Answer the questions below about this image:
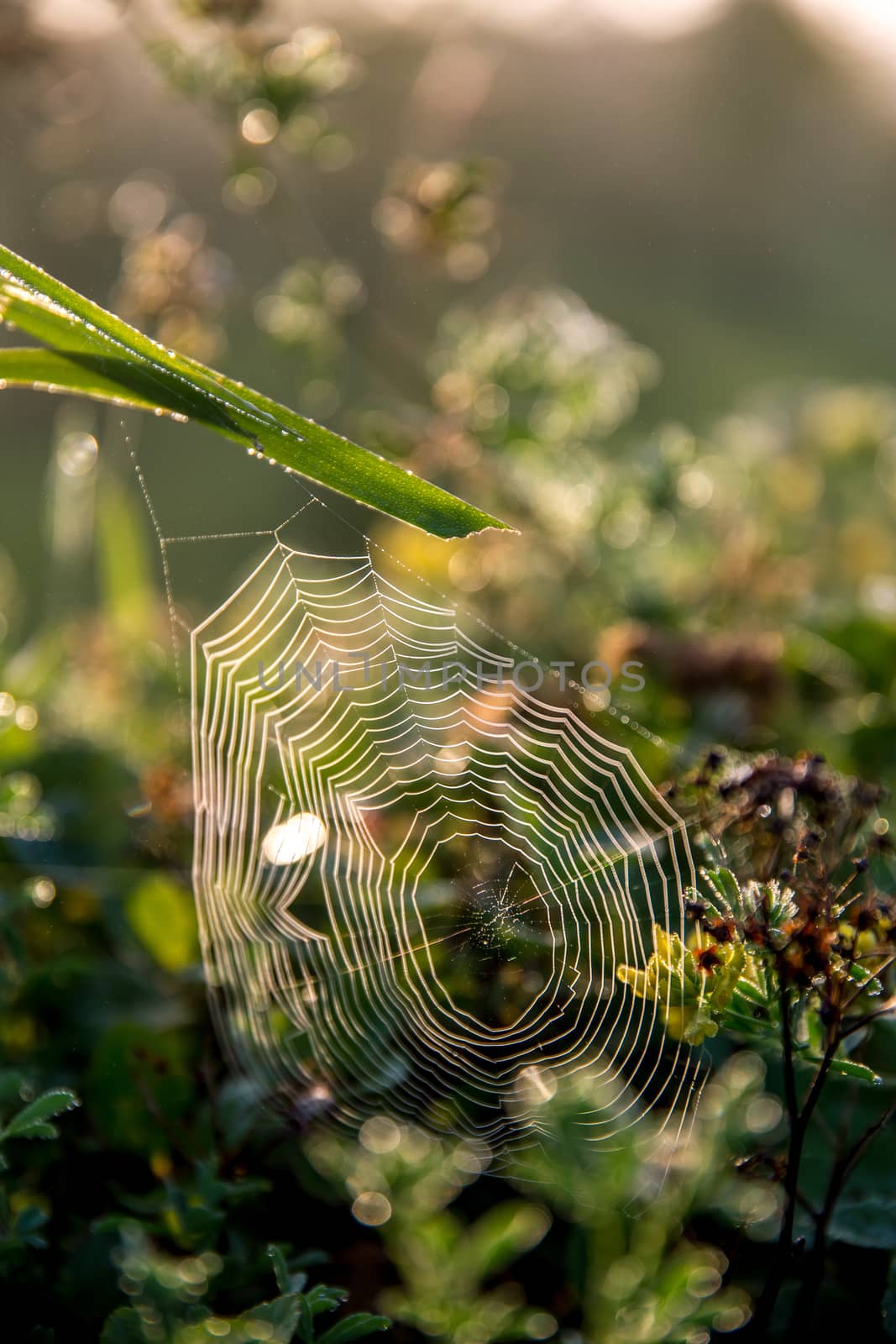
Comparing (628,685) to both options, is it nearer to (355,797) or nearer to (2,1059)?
(355,797)

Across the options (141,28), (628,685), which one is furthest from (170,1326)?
(141,28)

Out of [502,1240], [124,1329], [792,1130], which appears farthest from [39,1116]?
[792,1130]

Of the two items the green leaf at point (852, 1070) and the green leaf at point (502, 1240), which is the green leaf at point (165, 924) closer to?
the green leaf at point (502, 1240)

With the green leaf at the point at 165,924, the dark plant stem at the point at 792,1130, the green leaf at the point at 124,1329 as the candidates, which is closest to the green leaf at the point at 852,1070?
the dark plant stem at the point at 792,1130

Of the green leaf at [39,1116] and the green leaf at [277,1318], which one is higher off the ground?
the green leaf at [39,1116]

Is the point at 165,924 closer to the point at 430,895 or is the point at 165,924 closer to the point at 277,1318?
the point at 430,895

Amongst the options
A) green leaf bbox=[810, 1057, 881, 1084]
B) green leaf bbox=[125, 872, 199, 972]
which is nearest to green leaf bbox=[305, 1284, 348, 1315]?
green leaf bbox=[810, 1057, 881, 1084]
